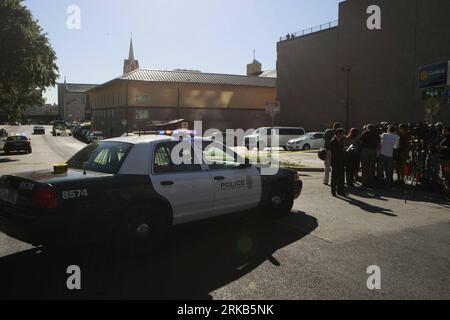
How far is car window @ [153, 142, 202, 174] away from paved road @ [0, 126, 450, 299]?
1.05 m

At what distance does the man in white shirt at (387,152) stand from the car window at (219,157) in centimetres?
616

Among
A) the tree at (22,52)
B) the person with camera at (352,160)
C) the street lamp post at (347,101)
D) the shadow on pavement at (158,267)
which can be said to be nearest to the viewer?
the shadow on pavement at (158,267)

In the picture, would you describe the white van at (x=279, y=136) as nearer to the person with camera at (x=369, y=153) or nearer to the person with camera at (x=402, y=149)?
the person with camera at (x=402, y=149)

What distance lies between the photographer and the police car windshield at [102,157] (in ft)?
17.9

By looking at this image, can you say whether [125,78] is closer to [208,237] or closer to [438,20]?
[438,20]

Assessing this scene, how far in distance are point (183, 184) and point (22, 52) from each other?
2495 centimetres

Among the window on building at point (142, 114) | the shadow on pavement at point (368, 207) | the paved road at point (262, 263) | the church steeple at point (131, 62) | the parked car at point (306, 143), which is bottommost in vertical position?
the paved road at point (262, 263)

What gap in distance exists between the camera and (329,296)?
4.27 meters

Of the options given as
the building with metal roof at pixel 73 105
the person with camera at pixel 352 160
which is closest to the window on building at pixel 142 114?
the person with camera at pixel 352 160

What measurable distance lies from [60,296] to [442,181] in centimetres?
1026

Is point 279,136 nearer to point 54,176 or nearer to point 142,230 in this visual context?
point 142,230

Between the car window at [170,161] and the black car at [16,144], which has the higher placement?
the car window at [170,161]

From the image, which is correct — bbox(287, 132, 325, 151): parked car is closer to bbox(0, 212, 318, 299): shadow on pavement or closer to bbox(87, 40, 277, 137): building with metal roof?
bbox(87, 40, 277, 137): building with metal roof

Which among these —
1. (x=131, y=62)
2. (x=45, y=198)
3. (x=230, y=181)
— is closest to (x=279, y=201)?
(x=230, y=181)
